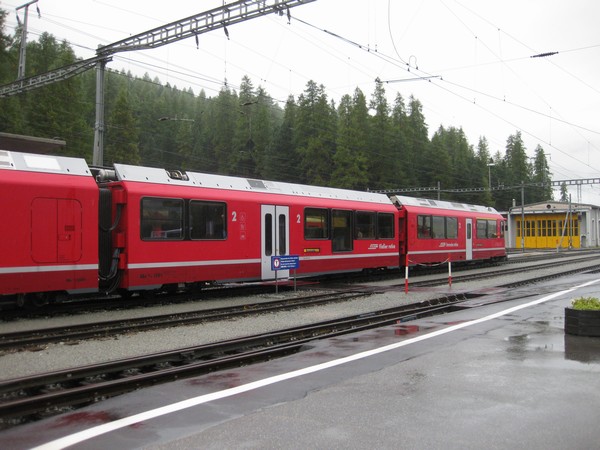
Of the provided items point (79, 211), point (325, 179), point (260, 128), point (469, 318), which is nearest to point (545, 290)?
point (469, 318)

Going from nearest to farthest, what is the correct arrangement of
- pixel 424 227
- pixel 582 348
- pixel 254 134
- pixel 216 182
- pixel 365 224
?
pixel 582 348 → pixel 216 182 → pixel 365 224 → pixel 424 227 → pixel 254 134

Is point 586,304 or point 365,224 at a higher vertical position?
point 365,224

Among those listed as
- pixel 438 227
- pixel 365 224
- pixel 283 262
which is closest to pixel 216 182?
pixel 283 262

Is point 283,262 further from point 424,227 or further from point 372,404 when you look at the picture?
point 424,227

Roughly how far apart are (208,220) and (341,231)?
6.38m

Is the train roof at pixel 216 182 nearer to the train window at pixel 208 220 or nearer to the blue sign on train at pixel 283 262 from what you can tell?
the train window at pixel 208 220

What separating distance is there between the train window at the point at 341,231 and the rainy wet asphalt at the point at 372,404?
35.0 ft

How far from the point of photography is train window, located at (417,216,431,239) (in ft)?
78.9

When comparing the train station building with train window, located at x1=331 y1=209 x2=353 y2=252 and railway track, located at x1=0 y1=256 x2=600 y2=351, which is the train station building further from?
railway track, located at x1=0 y1=256 x2=600 y2=351

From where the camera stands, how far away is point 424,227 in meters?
24.4

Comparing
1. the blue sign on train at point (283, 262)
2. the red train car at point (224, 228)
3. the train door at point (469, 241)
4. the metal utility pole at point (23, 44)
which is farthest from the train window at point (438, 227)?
the metal utility pole at point (23, 44)

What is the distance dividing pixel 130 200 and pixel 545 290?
44.9 ft

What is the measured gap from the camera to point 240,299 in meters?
15.1

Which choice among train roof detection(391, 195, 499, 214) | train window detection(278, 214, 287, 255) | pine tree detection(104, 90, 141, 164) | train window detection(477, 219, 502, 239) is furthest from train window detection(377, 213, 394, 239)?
pine tree detection(104, 90, 141, 164)
